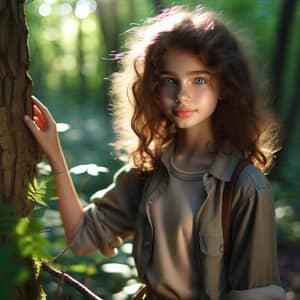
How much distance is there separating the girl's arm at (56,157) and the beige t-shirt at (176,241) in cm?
36

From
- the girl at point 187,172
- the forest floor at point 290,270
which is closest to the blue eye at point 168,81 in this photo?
the girl at point 187,172

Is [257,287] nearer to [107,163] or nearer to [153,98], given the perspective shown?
[153,98]

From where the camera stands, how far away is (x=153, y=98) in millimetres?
2244

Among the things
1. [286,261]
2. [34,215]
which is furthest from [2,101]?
[286,261]

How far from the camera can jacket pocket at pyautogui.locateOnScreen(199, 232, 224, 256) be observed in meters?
1.97

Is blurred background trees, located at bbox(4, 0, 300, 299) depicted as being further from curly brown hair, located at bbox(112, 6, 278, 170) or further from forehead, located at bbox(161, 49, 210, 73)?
forehead, located at bbox(161, 49, 210, 73)

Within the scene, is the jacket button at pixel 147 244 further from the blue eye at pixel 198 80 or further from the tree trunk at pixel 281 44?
the tree trunk at pixel 281 44

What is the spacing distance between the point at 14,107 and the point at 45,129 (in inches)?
10.3

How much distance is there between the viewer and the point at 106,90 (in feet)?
45.7

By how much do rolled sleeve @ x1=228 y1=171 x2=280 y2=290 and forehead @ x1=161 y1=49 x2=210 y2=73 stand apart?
507mm

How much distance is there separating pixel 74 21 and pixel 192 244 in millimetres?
17467

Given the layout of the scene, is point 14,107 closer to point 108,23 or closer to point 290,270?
point 290,270

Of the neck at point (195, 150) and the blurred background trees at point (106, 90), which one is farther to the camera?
the blurred background trees at point (106, 90)

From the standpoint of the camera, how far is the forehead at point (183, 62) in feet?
6.62
